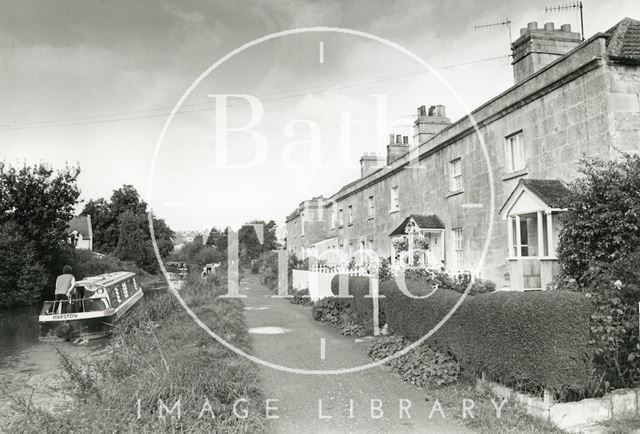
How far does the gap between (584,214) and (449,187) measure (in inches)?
290

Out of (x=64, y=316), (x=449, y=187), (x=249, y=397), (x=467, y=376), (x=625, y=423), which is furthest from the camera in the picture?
(x=64, y=316)

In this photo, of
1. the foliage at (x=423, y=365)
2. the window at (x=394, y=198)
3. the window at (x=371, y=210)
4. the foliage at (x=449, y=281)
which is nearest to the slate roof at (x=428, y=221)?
the foliage at (x=449, y=281)

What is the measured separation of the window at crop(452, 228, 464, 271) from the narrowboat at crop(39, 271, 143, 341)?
38.6 feet

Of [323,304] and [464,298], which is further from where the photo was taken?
[323,304]

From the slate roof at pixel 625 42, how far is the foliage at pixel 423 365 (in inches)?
267

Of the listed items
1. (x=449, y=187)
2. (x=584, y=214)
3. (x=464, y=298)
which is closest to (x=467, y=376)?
(x=464, y=298)

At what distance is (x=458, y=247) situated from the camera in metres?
15.0

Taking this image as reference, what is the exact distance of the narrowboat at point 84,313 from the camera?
17.0 m

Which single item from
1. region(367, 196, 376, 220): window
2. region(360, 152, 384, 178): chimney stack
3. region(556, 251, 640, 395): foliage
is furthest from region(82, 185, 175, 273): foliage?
region(556, 251, 640, 395): foliage

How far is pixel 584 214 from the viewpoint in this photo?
8.10m

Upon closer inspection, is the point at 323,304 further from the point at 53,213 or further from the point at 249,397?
the point at 53,213

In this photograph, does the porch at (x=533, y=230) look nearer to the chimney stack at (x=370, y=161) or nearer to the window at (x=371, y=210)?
the window at (x=371, y=210)

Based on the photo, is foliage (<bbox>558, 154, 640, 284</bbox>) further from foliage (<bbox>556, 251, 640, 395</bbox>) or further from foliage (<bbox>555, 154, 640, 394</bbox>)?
foliage (<bbox>556, 251, 640, 395</bbox>)

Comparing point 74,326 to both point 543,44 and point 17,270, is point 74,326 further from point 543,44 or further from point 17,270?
point 543,44
